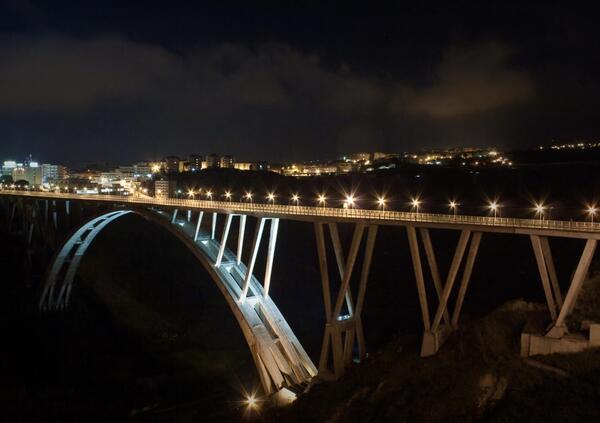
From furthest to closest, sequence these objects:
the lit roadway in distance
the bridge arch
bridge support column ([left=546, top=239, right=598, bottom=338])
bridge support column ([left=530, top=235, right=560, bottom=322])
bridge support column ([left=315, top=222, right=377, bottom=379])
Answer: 1. the bridge arch
2. bridge support column ([left=315, top=222, right=377, bottom=379])
3. the lit roadway in distance
4. bridge support column ([left=530, top=235, right=560, bottom=322])
5. bridge support column ([left=546, top=239, right=598, bottom=338])

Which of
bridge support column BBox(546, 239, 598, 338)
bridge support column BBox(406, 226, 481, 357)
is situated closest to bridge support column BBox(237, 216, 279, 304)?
bridge support column BBox(406, 226, 481, 357)

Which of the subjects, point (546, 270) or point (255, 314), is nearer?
point (546, 270)

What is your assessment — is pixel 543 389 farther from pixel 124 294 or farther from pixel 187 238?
pixel 124 294

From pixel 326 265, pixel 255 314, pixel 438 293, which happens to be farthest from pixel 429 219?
pixel 255 314

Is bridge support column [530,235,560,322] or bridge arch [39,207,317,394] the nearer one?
bridge support column [530,235,560,322]

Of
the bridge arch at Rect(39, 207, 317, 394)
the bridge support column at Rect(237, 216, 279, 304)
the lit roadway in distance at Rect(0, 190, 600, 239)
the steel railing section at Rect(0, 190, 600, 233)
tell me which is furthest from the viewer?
the bridge support column at Rect(237, 216, 279, 304)

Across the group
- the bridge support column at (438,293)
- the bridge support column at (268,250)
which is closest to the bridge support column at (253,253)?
the bridge support column at (268,250)

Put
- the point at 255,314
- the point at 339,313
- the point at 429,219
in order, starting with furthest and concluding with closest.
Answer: the point at 255,314
the point at 339,313
the point at 429,219

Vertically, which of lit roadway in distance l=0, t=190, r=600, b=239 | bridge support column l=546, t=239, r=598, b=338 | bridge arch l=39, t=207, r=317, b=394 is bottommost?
bridge arch l=39, t=207, r=317, b=394

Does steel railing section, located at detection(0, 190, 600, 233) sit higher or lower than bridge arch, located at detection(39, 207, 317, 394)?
higher

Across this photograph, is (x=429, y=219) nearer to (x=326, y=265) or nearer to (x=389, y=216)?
(x=389, y=216)

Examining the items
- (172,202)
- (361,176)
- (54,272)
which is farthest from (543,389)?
(361,176)

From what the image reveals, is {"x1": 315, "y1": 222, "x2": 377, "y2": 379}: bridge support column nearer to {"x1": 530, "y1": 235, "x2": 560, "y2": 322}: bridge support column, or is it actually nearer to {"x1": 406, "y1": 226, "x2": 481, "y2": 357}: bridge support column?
{"x1": 406, "y1": 226, "x2": 481, "y2": 357}: bridge support column
